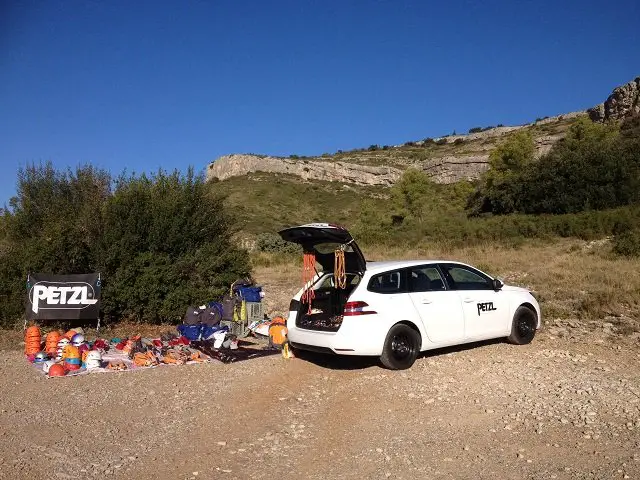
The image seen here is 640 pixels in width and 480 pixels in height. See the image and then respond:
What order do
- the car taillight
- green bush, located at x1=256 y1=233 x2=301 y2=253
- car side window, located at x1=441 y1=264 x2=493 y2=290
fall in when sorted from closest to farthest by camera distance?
the car taillight → car side window, located at x1=441 y1=264 x2=493 y2=290 → green bush, located at x1=256 y1=233 x2=301 y2=253

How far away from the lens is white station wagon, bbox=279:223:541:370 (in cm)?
729

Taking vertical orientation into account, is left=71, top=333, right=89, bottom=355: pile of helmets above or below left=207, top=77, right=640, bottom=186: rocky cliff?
below

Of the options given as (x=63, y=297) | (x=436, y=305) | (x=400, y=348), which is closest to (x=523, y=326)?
(x=436, y=305)

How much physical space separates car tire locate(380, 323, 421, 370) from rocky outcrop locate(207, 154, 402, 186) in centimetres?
9275

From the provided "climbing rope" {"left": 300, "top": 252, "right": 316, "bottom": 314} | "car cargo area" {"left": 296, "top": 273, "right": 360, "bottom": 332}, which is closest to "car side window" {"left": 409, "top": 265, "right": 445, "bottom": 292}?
"car cargo area" {"left": 296, "top": 273, "right": 360, "bottom": 332}

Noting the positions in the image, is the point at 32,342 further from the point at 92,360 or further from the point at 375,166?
the point at 375,166

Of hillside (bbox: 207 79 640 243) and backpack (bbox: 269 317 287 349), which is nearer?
backpack (bbox: 269 317 287 349)

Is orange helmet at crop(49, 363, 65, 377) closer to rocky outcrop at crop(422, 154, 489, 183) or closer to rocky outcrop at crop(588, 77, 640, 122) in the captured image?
rocky outcrop at crop(588, 77, 640, 122)

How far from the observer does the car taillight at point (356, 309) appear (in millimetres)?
7219

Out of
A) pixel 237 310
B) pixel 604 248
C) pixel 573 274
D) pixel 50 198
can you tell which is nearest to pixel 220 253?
pixel 237 310

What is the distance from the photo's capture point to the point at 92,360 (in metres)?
8.08

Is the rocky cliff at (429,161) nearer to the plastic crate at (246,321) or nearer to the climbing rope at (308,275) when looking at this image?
the plastic crate at (246,321)

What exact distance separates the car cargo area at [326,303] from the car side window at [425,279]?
2.91ft

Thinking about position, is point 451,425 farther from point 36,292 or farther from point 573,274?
point 573,274
